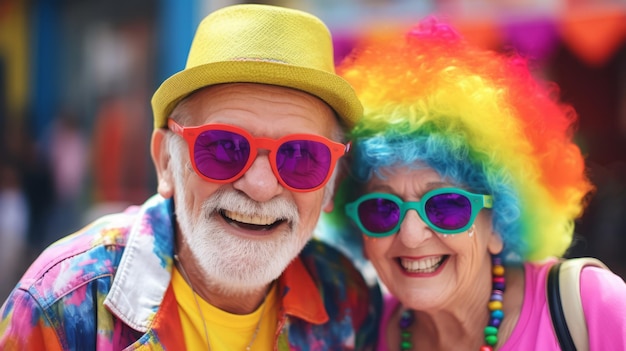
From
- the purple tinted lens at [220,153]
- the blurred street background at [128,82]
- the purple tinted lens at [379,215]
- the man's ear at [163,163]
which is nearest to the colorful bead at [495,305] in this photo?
the purple tinted lens at [379,215]

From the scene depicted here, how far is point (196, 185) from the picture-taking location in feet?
7.57

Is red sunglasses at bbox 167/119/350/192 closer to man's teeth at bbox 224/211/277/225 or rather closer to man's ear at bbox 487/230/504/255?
man's teeth at bbox 224/211/277/225

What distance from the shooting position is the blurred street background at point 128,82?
17.5 ft

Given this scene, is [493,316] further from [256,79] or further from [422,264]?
[256,79]

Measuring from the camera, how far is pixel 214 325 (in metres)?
2.39

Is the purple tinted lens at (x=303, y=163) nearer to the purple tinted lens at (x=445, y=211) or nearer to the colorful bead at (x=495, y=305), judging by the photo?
the purple tinted lens at (x=445, y=211)

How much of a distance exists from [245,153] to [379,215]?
1.96ft

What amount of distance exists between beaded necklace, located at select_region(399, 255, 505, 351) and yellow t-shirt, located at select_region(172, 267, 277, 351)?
602 millimetres

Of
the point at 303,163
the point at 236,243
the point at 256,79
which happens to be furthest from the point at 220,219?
the point at 256,79

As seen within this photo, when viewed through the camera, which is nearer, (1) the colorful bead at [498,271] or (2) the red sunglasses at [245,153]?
(2) the red sunglasses at [245,153]

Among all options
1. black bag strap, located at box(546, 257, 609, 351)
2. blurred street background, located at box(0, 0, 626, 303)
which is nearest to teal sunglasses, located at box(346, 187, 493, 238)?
black bag strap, located at box(546, 257, 609, 351)

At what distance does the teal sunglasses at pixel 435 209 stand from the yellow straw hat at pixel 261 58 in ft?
1.24

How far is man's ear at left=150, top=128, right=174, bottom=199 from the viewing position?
97.4 inches

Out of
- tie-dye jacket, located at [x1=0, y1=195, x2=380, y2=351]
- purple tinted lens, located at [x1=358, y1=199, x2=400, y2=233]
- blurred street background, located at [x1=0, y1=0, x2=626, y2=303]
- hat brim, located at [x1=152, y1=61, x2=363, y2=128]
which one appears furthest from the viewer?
blurred street background, located at [x1=0, y1=0, x2=626, y2=303]
